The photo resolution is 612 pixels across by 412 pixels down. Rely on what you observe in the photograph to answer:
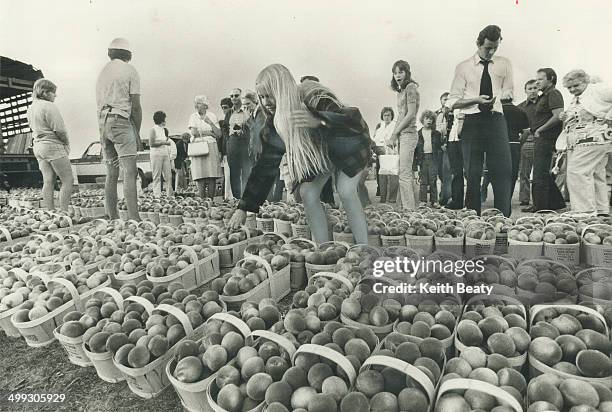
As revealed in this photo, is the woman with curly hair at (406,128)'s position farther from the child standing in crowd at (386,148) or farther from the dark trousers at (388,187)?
the dark trousers at (388,187)

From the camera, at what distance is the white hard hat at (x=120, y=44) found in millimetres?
2432

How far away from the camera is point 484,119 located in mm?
3068

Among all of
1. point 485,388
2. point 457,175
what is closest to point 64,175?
point 457,175

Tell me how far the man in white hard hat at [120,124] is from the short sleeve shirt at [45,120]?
0.74 m

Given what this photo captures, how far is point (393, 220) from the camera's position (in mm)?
3053

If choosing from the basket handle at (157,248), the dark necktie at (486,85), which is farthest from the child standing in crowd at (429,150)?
the basket handle at (157,248)

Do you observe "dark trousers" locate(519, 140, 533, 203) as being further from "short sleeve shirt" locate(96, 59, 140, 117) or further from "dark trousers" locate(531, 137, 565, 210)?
"short sleeve shirt" locate(96, 59, 140, 117)

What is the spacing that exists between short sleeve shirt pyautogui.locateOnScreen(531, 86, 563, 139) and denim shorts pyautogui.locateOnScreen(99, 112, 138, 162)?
11.1 feet

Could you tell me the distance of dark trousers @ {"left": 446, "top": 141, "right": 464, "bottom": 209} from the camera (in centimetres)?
407

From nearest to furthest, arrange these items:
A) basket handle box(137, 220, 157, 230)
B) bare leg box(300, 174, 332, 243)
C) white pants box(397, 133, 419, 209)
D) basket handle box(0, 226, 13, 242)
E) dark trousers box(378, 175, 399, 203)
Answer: bare leg box(300, 174, 332, 243), basket handle box(137, 220, 157, 230), basket handle box(0, 226, 13, 242), white pants box(397, 133, 419, 209), dark trousers box(378, 175, 399, 203)

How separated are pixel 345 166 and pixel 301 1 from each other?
37.2 inches

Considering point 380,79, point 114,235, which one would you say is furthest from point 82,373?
point 380,79

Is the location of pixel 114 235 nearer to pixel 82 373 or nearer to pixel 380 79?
pixel 82 373

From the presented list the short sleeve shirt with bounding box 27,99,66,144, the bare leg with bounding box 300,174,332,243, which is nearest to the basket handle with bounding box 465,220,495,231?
the bare leg with bounding box 300,174,332,243
